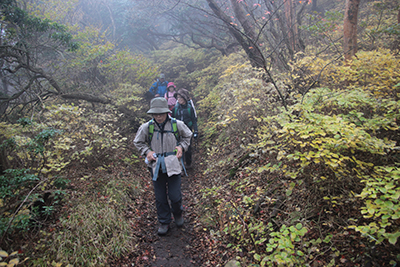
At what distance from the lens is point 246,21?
769 cm

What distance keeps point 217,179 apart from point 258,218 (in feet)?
6.89

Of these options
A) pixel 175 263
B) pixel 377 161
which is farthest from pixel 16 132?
pixel 377 161

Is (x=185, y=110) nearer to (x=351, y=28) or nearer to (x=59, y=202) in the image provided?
(x=59, y=202)

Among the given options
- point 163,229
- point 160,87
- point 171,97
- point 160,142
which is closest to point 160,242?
point 163,229

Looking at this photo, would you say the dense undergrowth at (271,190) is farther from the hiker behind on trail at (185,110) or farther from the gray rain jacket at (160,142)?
the hiker behind on trail at (185,110)

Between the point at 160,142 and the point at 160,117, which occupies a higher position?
the point at 160,117

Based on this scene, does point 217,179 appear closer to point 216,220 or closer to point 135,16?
point 216,220

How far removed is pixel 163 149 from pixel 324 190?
8.85ft

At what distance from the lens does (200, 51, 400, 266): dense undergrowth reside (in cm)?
217

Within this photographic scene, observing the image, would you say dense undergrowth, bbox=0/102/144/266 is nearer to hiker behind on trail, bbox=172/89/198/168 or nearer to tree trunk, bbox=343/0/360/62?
hiker behind on trail, bbox=172/89/198/168

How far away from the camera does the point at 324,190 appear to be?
282cm

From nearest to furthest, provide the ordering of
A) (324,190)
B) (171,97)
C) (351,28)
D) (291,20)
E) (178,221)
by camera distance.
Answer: (324,190), (178,221), (351,28), (291,20), (171,97)

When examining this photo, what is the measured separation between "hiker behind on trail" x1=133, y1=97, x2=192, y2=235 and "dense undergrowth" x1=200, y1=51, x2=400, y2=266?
947 millimetres

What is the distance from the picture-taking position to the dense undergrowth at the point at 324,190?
7.11 feet
